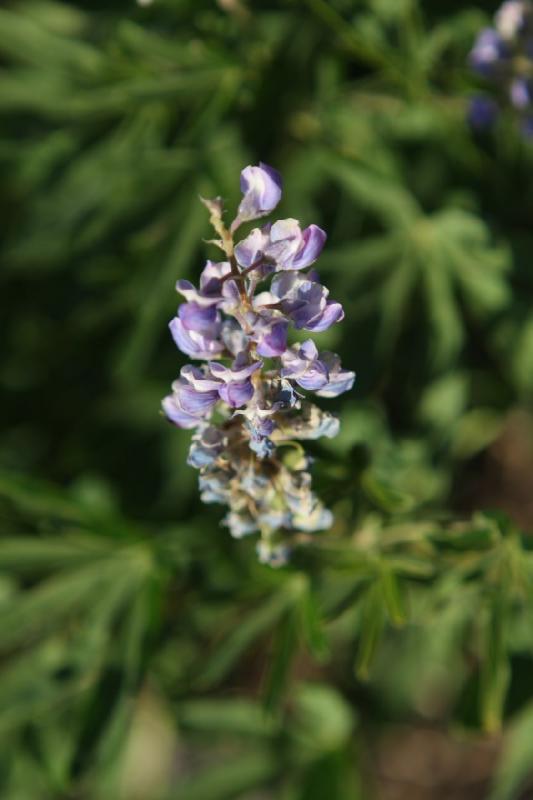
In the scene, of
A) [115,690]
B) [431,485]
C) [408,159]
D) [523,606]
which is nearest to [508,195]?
[408,159]

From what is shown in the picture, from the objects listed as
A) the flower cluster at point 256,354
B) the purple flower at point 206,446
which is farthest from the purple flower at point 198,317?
the purple flower at point 206,446

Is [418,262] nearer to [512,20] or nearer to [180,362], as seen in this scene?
[512,20]

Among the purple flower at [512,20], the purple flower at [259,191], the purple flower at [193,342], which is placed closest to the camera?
the purple flower at [259,191]

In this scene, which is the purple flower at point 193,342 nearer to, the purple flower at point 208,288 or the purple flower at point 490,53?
the purple flower at point 208,288

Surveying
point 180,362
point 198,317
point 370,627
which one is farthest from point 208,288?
point 180,362

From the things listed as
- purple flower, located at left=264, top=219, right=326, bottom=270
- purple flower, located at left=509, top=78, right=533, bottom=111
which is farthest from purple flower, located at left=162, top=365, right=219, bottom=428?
purple flower, located at left=509, top=78, right=533, bottom=111

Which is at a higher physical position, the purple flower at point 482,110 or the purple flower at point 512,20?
the purple flower at point 512,20

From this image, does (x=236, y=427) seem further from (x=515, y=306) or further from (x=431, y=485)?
(x=515, y=306)
